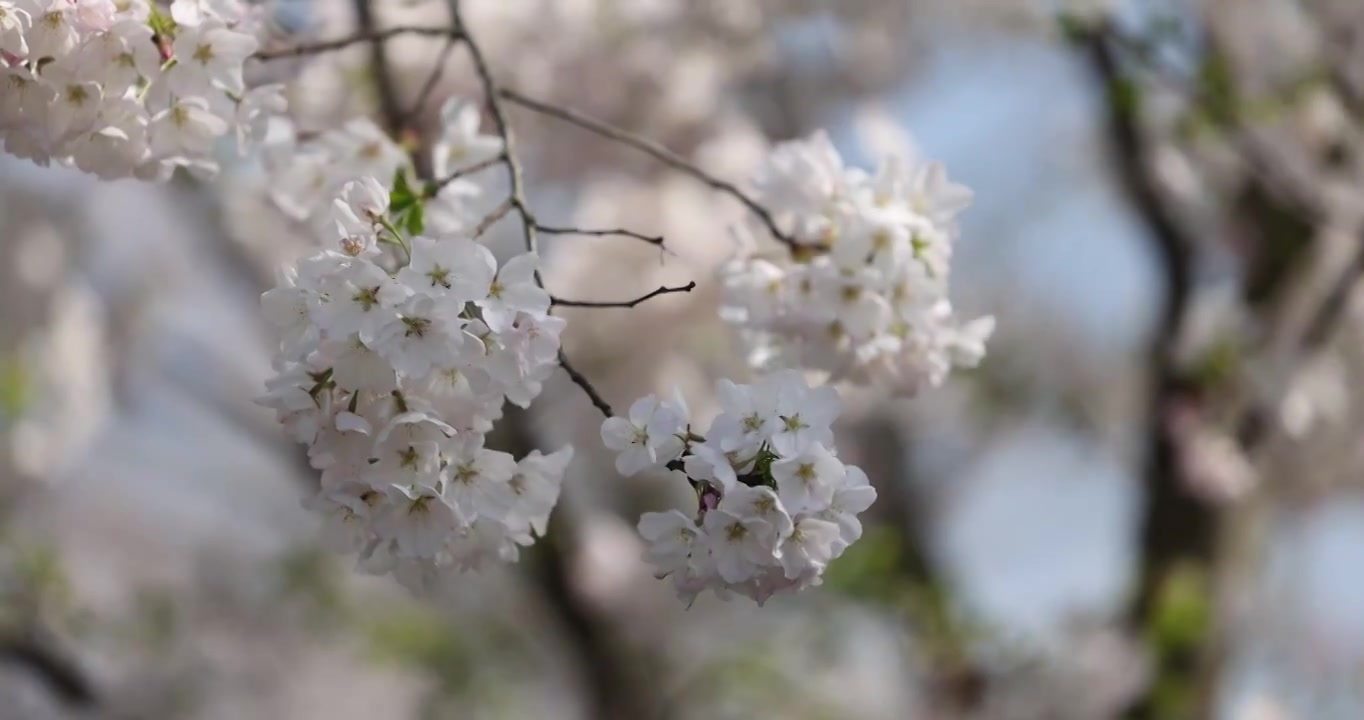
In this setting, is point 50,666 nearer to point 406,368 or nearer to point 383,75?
point 383,75

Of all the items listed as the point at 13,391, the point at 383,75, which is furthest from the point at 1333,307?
the point at 13,391

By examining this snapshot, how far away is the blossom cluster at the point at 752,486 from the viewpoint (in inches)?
24.6

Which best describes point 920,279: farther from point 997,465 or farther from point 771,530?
point 997,465

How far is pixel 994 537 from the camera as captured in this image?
638 centimetres

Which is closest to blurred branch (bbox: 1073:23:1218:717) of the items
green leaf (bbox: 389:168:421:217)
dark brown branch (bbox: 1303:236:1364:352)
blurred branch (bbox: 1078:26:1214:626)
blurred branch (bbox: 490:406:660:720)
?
blurred branch (bbox: 1078:26:1214:626)

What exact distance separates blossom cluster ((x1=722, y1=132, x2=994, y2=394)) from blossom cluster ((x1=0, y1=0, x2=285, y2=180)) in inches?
16.3

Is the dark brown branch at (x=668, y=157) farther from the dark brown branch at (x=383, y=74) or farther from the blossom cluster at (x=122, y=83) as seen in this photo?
the dark brown branch at (x=383, y=74)

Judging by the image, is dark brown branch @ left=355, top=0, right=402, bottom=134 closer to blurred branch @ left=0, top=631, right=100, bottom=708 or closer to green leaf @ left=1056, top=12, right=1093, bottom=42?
green leaf @ left=1056, top=12, right=1093, bottom=42

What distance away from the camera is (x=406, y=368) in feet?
1.95

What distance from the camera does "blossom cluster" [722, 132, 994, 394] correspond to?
0.89 metres

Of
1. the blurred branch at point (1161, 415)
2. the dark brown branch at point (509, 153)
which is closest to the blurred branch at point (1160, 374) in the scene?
the blurred branch at point (1161, 415)

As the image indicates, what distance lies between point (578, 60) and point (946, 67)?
141 cm

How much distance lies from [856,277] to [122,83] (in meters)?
0.54

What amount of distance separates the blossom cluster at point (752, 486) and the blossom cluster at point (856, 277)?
0.24 meters
